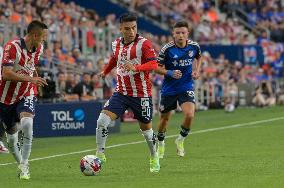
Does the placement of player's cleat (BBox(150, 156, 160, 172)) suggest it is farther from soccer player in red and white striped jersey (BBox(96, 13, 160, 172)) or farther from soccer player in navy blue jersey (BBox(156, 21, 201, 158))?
soccer player in navy blue jersey (BBox(156, 21, 201, 158))

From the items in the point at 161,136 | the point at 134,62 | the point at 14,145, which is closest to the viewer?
the point at 14,145

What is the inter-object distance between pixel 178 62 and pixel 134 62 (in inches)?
118

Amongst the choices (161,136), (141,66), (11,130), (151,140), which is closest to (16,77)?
(11,130)

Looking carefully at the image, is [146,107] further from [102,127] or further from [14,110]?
[14,110]

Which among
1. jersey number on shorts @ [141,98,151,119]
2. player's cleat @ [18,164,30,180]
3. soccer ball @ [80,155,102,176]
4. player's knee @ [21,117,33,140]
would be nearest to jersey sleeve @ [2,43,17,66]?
player's knee @ [21,117,33,140]

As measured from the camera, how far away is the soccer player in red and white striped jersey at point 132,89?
48.9 feet

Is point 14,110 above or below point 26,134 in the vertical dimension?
above

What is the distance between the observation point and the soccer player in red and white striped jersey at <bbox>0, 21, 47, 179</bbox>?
14.1 m

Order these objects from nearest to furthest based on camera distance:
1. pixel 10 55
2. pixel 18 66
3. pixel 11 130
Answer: pixel 10 55, pixel 18 66, pixel 11 130

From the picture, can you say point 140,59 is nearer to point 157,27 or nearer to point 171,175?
point 171,175

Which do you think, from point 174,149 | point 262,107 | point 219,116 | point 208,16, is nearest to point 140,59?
point 174,149

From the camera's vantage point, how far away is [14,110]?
1455 centimetres

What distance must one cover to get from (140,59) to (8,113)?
2.06 m

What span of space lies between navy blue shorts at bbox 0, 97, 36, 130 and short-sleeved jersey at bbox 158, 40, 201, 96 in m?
3.89
